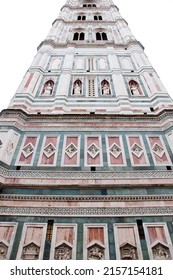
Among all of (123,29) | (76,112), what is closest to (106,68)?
(76,112)

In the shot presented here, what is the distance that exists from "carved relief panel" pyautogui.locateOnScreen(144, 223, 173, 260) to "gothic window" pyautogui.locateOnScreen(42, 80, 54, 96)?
A: 16.8ft

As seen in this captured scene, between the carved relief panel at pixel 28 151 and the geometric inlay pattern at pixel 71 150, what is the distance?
0.70 meters

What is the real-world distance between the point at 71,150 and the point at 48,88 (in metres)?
3.31

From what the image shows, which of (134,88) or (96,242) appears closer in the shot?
(96,242)

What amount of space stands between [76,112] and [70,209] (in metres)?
3.19

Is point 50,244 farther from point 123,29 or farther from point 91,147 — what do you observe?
point 123,29

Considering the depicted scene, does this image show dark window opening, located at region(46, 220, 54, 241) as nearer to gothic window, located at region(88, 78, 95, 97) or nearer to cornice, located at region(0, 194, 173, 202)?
cornice, located at region(0, 194, 173, 202)

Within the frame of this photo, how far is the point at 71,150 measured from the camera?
5.71 meters

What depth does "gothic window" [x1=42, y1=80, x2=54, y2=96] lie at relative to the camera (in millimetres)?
8058

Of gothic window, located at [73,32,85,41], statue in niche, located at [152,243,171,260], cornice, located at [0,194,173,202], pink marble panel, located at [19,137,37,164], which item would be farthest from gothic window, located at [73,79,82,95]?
statue in niche, located at [152,243,171,260]

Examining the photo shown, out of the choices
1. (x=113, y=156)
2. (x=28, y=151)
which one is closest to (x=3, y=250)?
(x=28, y=151)

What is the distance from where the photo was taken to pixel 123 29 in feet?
→ 41.7

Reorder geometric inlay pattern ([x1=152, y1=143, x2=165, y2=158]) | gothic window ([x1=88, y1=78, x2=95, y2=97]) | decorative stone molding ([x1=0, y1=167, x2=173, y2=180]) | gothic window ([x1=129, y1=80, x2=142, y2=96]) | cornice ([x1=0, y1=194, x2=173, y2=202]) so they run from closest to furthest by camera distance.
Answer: cornice ([x1=0, y1=194, x2=173, y2=202]) < decorative stone molding ([x1=0, y1=167, x2=173, y2=180]) < geometric inlay pattern ([x1=152, y1=143, x2=165, y2=158]) < gothic window ([x1=88, y1=78, x2=95, y2=97]) < gothic window ([x1=129, y1=80, x2=142, y2=96])

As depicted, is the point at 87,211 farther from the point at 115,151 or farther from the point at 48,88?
the point at 48,88
